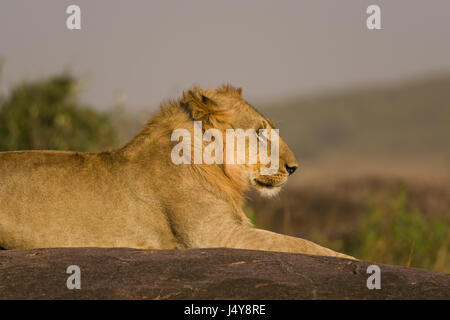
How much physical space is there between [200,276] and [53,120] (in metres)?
10.6

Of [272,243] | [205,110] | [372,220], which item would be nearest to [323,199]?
[372,220]

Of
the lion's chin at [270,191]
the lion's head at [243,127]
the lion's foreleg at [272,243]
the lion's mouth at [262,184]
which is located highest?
the lion's head at [243,127]

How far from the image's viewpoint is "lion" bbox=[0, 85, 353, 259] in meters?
5.77

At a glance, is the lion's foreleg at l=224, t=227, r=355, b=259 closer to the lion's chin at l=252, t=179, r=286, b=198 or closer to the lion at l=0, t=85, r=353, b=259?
the lion at l=0, t=85, r=353, b=259

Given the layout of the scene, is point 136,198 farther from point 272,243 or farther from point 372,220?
point 372,220

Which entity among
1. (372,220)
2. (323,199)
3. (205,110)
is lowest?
(323,199)

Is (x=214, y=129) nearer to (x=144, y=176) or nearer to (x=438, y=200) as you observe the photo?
(x=144, y=176)

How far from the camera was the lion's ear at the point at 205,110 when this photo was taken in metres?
6.48

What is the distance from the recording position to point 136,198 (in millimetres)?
6055

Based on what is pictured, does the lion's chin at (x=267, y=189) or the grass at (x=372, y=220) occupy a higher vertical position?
the lion's chin at (x=267, y=189)

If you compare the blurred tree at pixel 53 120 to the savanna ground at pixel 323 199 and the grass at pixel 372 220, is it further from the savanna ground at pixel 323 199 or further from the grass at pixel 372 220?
the grass at pixel 372 220

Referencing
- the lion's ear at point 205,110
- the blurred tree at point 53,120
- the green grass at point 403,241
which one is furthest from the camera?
the blurred tree at point 53,120

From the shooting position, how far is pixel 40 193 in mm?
5809

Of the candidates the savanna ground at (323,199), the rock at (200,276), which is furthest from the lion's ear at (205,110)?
the rock at (200,276)
